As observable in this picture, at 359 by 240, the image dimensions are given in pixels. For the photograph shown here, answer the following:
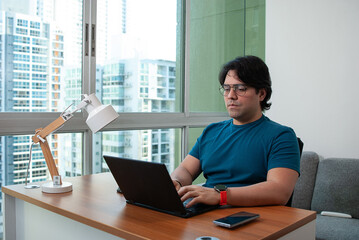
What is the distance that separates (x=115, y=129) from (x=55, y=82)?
586 millimetres

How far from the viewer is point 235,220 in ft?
4.31

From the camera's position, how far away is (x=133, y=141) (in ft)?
10.4

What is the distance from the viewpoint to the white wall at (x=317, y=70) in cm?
316

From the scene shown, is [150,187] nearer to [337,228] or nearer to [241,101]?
[241,101]

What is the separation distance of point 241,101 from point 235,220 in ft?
2.38

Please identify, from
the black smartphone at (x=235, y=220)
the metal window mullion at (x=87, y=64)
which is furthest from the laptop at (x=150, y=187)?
the metal window mullion at (x=87, y=64)

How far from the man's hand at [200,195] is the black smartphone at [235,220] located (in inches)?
6.1

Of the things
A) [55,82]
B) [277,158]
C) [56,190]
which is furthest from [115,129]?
[277,158]

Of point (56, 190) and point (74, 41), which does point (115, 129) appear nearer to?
point (74, 41)

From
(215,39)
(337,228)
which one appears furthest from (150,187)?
(215,39)

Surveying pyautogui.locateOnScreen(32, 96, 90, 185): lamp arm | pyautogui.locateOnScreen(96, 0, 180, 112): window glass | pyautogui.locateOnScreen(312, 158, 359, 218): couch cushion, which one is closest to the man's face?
pyautogui.locateOnScreen(32, 96, 90, 185): lamp arm

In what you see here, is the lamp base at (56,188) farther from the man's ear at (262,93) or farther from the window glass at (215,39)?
the window glass at (215,39)

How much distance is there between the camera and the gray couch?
273cm

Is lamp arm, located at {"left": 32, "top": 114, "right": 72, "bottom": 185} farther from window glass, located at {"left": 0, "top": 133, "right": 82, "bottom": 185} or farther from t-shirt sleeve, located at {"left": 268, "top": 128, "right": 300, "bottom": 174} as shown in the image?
t-shirt sleeve, located at {"left": 268, "top": 128, "right": 300, "bottom": 174}
